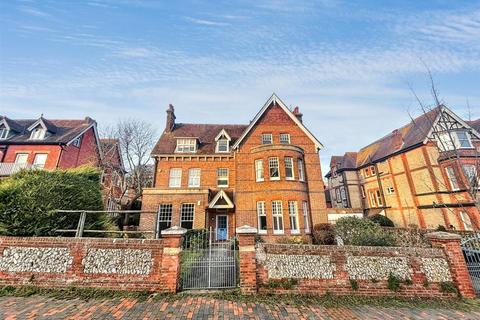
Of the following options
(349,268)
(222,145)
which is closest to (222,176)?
(222,145)

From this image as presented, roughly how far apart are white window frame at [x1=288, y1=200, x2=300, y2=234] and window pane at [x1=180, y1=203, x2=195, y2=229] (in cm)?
839

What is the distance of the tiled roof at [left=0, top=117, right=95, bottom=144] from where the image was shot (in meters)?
22.2

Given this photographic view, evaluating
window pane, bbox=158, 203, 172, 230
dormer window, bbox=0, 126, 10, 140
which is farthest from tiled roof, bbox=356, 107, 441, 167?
dormer window, bbox=0, 126, 10, 140

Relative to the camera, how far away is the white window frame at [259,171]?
695 inches

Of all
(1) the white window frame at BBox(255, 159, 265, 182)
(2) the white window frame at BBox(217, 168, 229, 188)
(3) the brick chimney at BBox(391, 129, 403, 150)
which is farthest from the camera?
(3) the brick chimney at BBox(391, 129, 403, 150)

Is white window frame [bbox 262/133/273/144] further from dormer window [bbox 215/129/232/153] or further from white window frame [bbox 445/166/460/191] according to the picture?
white window frame [bbox 445/166/460/191]

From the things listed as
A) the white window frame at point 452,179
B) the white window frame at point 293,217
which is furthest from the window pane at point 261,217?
the white window frame at point 452,179

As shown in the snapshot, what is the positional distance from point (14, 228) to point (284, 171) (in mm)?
15825

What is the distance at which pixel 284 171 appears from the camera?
56.5 feet

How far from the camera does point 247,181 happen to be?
1806 centimetres

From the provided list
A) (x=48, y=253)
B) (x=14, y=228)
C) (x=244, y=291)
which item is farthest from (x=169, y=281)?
(x=14, y=228)

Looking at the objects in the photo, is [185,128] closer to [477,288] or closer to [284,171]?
[284,171]

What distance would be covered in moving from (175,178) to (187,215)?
4.63 m

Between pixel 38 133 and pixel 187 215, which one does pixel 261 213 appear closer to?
pixel 187 215
